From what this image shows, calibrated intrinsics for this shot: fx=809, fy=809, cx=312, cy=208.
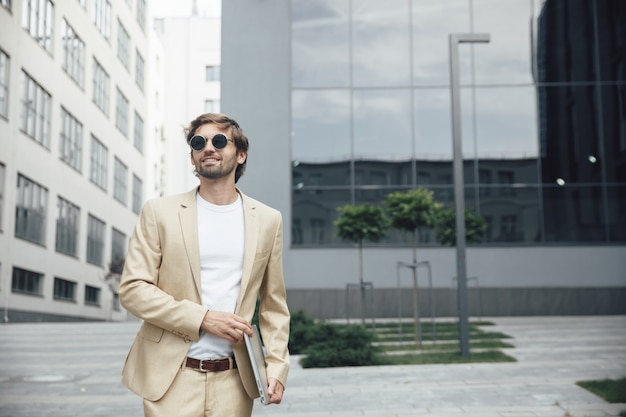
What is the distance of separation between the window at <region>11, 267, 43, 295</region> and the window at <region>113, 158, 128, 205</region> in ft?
3.63

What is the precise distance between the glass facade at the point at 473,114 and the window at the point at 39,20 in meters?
11.7

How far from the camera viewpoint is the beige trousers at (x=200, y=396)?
271cm

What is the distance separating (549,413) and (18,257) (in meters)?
4.47

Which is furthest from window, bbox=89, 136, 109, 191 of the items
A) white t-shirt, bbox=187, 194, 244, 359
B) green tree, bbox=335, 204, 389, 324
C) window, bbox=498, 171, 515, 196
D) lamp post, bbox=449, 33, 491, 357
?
window, bbox=498, 171, 515, 196

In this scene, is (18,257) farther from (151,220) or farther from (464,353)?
(464,353)

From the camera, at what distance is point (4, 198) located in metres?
5.90

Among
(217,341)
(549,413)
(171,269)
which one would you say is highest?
(171,269)

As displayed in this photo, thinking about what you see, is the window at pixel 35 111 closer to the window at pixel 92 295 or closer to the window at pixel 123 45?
the window at pixel 123 45

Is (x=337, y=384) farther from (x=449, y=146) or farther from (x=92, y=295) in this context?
(x=449, y=146)

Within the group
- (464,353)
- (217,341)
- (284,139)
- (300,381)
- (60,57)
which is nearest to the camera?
(217,341)

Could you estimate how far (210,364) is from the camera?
9.07 feet

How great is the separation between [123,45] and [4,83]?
142cm

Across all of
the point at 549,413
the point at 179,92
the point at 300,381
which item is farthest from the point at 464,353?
the point at 179,92

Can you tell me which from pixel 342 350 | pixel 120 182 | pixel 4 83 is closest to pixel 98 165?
pixel 120 182
